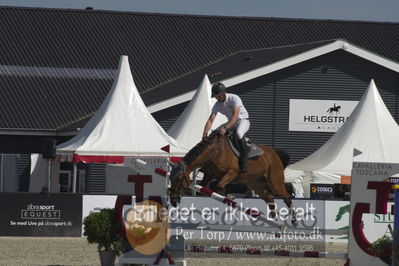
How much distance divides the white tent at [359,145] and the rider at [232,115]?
11.7m

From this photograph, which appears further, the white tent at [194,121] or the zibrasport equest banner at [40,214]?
the white tent at [194,121]

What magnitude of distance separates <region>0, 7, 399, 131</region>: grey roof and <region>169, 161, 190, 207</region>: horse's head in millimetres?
20869

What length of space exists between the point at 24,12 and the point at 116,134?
17.0m

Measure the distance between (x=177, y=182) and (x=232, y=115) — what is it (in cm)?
188

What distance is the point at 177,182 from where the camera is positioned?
580 inches

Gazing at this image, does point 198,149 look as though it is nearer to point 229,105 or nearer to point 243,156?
point 243,156

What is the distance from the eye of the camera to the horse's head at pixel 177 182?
578 inches

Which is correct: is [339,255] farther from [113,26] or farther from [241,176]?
[113,26]

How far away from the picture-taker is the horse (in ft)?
48.7

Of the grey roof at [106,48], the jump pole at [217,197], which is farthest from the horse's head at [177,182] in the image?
the grey roof at [106,48]

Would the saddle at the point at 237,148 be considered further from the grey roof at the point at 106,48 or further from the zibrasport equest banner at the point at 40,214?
the grey roof at the point at 106,48

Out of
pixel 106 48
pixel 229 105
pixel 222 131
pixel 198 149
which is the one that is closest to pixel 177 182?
pixel 198 149

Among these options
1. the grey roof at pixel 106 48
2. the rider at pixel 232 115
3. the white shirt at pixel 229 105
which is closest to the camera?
the rider at pixel 232 115

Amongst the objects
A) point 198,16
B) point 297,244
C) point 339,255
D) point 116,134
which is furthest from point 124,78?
point 198,16
